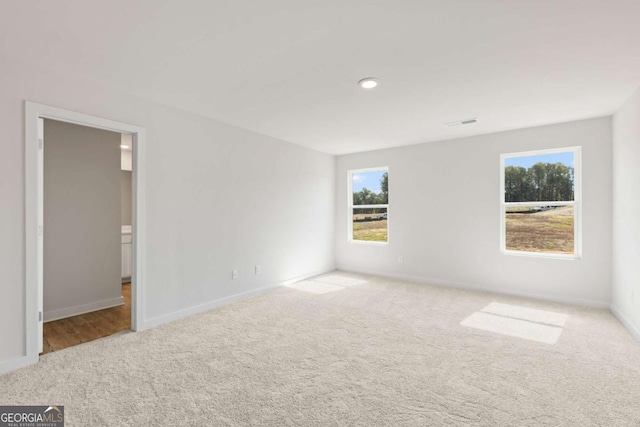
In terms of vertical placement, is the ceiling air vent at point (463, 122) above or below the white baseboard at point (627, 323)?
above

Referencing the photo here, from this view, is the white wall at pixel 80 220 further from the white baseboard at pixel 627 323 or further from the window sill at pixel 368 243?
the white baseboard at pixel 627 323

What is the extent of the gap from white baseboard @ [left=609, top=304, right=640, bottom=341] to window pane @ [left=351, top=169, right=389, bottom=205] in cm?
343

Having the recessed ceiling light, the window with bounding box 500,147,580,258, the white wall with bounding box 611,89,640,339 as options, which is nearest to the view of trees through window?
the window with bounding box 500,147,580,258

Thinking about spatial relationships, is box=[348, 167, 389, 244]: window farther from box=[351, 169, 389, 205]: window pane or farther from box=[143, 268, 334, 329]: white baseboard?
box=[143, 268, 334, 329]: white baseboard

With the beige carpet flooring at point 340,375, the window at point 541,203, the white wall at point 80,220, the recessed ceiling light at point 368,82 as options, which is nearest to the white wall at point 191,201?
the beige carpet flooring at point 340,375

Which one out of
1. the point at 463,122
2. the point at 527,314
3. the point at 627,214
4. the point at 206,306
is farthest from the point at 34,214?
the point at 627,214

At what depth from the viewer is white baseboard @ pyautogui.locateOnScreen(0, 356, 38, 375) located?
92.6 inches

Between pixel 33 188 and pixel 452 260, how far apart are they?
530 centimetres

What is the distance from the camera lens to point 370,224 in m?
6.07

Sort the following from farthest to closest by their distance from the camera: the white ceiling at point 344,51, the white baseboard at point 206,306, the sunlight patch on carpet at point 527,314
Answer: the sunlight patch on carpet at point 527,314 < the white baseboard at point 206,306 < the white ceiling at point 344,51

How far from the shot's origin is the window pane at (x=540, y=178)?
13.8 ft

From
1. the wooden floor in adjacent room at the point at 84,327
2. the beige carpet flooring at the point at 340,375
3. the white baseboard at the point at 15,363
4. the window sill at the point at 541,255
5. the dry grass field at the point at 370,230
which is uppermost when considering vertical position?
the dry grass field at the point at 370,230

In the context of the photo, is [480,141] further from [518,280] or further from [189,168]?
[189,168]

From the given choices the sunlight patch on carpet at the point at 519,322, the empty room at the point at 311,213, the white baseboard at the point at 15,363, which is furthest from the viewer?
the sunlight patch on carpet at the point at 519,322
